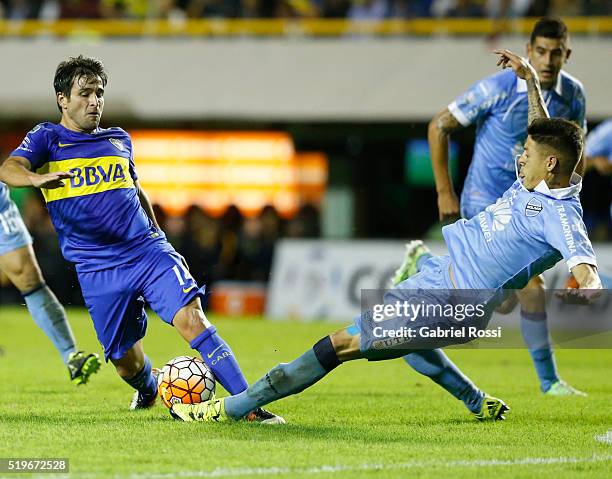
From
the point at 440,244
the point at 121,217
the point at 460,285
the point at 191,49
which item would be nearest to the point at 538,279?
the point at 460,285

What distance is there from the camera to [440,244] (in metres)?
17.0

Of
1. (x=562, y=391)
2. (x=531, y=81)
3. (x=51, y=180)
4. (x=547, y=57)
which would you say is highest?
(x=547, y=57)

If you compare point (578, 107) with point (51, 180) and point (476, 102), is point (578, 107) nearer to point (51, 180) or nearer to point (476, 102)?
point (476, 102)

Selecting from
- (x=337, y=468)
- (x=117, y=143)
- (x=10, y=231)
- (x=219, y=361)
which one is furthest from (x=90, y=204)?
(x=337, y=468)

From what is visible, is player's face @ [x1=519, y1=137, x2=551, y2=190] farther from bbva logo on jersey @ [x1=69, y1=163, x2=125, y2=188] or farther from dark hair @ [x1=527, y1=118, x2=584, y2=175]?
bbva logo on jersey @ [x1=69, y1=163, x2=125, y2=188]

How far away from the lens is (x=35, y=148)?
23.0 ft

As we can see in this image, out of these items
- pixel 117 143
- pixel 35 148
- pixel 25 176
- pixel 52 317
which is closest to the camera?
pixel 25 176

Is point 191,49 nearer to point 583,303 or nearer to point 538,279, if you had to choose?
point 538,279

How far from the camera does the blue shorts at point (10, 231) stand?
9250mm

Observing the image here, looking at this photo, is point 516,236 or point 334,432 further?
point 334,432

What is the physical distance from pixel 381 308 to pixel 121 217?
1859 millimetres

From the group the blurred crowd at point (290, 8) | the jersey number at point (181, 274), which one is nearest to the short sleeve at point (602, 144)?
the jersey number at point (181, 274)

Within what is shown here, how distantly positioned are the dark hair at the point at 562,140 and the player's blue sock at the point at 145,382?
287 cm

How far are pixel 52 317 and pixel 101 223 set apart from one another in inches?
78.2
